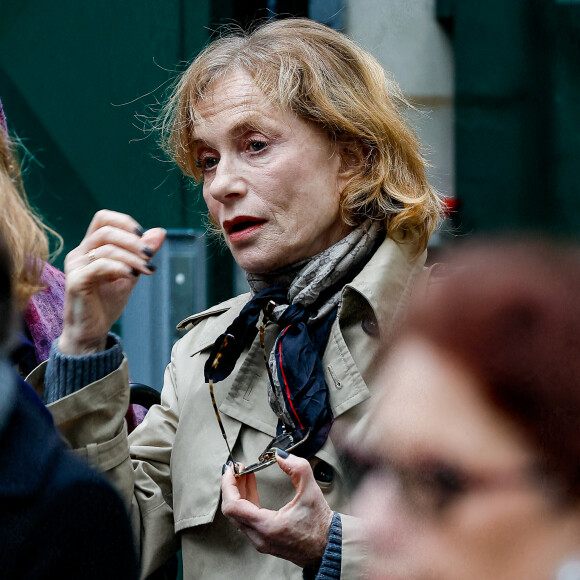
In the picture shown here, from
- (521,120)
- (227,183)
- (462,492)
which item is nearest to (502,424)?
(462,492)

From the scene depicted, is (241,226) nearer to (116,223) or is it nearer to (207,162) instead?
(207,162)

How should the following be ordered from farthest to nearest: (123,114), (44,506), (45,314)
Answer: (123,114), (45,314), (44,506)

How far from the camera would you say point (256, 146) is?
187 cm

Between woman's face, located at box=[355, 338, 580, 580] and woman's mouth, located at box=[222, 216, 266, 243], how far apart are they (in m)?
1.03

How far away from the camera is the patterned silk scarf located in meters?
1.69

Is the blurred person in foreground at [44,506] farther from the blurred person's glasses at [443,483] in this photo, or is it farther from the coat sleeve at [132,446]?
the coat sleeve at [132,446]

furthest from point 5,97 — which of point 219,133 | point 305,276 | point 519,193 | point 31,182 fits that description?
point 519,193

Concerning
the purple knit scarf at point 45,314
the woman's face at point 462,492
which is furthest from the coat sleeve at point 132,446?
the woman's face at point 462,492

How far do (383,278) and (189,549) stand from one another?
0.70 m

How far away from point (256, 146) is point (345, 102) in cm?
22

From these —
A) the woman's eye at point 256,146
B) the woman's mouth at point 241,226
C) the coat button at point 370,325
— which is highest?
the woman's eye at point 256,146

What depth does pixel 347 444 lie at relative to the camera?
136cm

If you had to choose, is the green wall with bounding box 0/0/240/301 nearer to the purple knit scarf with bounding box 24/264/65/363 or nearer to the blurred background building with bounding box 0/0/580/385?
the blurred background building with bounding box 0/0/580/385

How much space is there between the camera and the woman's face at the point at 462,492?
709 millimetres
